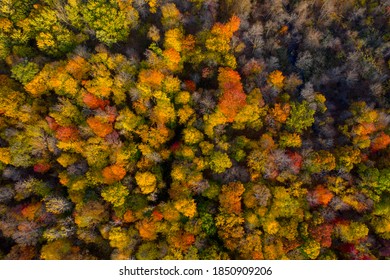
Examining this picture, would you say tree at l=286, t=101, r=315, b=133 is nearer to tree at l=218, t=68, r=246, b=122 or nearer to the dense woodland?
the dense woodland

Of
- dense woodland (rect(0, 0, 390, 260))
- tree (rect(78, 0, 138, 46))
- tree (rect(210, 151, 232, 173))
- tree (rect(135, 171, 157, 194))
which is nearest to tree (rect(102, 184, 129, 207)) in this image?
dense woodland (rect(0, 0, 390, 260))

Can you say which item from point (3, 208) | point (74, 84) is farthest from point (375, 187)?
point (3, 208)

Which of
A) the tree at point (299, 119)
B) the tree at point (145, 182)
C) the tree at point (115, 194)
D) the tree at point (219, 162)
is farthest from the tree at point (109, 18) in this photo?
the tree at point (299, 119)

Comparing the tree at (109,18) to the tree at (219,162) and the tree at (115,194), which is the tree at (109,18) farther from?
the tree at (219,162)

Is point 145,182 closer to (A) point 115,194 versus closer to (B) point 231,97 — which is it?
(A) point 115,194

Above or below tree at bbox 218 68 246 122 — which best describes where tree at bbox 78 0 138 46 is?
above

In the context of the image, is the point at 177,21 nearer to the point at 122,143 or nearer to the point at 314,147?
the point at 122,143

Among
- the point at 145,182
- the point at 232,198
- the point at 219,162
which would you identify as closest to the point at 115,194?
the point at 145,182

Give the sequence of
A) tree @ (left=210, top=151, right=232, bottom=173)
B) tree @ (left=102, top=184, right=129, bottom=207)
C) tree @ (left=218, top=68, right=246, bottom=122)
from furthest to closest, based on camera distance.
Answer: tree @ (left=218, top=68, right=246, bottom=122), tree @ (left=210, top=151, right=232, bottom=173), tree @ (left=102, top=184, right=129, bottom=207)
